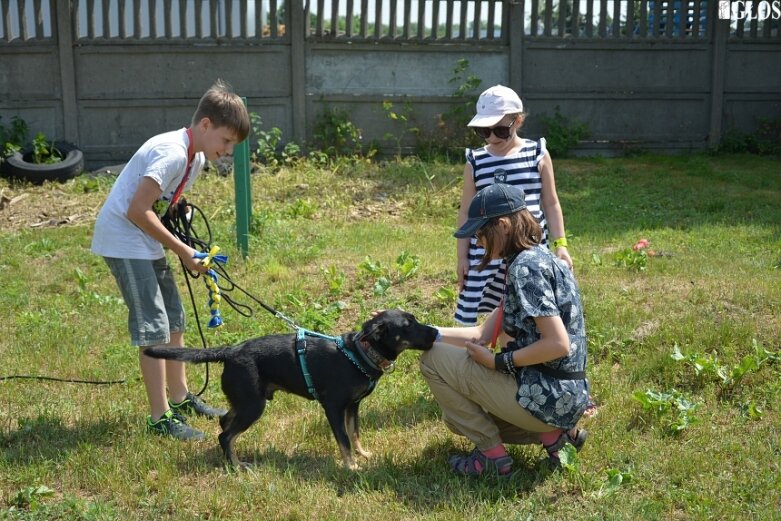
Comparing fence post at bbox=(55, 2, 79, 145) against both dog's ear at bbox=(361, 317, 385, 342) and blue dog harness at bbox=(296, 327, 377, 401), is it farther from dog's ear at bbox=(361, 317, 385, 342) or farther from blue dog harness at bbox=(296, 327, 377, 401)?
dog's ear at bbox=(361, 317, 385, 342)

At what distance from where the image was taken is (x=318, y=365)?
14.5 ft

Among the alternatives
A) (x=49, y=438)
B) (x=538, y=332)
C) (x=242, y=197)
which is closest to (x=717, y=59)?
(x=242, y=197)

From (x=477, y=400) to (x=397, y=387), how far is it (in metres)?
1.41

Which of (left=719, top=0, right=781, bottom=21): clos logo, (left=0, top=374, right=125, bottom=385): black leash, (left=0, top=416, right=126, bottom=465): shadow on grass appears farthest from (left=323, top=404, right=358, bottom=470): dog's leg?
(left=719, top=0, right=781, bottom=21): clos logo

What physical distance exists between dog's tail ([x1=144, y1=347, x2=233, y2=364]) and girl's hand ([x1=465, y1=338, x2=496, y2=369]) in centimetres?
125

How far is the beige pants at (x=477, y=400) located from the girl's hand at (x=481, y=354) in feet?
0.16

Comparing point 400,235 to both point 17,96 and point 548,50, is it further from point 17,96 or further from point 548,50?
point 17,96

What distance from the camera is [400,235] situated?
30.5 ft

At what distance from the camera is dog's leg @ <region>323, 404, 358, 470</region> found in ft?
14.3

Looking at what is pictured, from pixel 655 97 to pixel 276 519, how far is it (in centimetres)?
1145

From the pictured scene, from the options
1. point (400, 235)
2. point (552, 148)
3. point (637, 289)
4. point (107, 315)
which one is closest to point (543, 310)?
point (637, 289)

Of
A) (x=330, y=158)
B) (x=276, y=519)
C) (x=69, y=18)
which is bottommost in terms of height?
(x=276, y=519)

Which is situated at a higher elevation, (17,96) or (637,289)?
(17,96)

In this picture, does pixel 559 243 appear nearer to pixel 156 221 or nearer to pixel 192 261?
pixel 192 261
